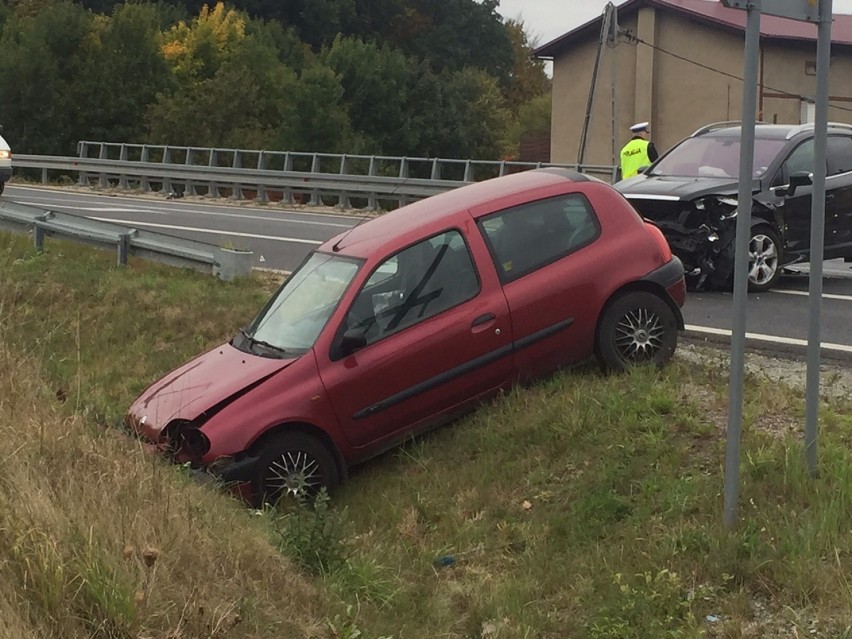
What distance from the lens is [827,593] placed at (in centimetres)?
465

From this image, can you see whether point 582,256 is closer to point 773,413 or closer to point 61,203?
point 773,413

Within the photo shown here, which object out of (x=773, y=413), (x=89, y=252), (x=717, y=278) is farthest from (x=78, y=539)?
(x=89, y=252)

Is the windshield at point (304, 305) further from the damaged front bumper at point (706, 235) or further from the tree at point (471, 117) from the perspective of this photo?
the tree at point (471, 117)

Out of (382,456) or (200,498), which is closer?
(200,498)

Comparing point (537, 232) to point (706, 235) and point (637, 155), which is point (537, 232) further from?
point (637, 155)

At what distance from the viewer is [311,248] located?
50.1ft

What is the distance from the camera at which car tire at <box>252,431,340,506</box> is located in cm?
691

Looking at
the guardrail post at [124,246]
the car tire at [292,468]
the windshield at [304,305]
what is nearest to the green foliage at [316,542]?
the car tire at [292,468]

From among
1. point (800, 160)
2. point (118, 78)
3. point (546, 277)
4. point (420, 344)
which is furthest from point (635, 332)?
point (118, 78)

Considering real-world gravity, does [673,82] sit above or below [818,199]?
above

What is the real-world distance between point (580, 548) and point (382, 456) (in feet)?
7.31

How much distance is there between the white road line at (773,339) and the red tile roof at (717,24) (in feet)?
84.3

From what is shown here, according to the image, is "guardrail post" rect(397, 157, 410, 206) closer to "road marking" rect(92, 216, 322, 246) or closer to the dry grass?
"road marking" rect(92, 216, 322, 246)

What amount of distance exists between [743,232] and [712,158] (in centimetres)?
762
